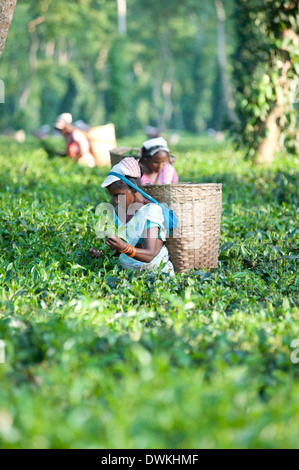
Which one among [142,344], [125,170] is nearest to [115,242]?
[125,170]

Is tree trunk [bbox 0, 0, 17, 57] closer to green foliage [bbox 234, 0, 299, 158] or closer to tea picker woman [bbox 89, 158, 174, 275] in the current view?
tea picker woman [bbox 89, 158, 174, 275]

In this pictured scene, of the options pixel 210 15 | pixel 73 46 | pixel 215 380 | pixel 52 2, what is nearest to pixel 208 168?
pixel 215 380

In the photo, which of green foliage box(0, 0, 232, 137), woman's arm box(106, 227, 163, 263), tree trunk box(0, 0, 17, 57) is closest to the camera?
woman's arm box(106, 227, 163, 263)

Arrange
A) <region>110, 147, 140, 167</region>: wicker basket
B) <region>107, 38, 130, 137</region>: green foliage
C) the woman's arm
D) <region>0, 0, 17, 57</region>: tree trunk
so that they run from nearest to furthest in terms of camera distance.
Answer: the woman's arm
<region>0, 0, 17, 57</region>: tree trunk
<region>110, 147, 140, 167</region>: wicker basket
<region>107, 38, 130, 137</region>: green foliage

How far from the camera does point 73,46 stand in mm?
49500

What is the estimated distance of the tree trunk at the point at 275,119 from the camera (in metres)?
10.1

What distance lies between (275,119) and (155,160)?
493 centimetres

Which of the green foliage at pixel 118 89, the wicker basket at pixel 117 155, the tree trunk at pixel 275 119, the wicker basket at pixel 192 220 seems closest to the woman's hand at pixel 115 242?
the wicker basket at pixel 192 220

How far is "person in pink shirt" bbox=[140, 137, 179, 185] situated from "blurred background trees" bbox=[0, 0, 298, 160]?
4117 mm

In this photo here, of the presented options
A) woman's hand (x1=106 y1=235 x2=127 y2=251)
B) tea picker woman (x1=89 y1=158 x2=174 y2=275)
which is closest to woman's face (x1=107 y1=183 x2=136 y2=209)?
tea picker woman (x1=89 y1=158 x2=174 y2=275)

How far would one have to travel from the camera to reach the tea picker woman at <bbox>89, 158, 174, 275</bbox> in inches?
173

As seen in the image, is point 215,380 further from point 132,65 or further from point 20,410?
point 132,65

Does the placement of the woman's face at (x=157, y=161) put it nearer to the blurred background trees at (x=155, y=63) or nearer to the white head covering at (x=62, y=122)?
the blurred background trees at (x=155, y=63)

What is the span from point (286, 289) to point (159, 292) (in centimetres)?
115
